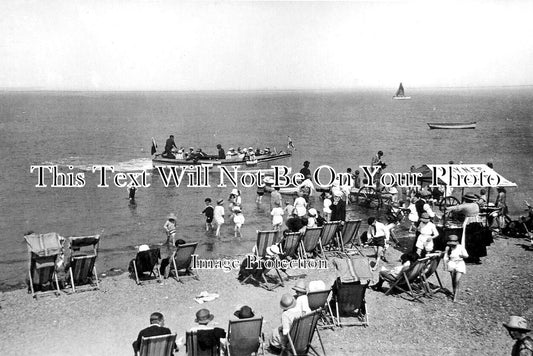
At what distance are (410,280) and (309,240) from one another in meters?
2.77

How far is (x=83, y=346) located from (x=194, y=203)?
1650 cm

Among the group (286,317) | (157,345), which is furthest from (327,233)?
(157,345)

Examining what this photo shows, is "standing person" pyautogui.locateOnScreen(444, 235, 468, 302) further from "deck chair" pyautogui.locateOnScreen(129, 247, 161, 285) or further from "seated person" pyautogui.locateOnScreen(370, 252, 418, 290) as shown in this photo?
"deck chair" pyautogui.locateOnScreen(129, 247, 161, 285)

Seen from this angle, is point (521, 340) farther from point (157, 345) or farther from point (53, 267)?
point (53, 267)

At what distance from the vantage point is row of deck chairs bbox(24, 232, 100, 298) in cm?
1060

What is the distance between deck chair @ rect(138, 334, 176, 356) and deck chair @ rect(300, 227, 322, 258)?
18.5ft

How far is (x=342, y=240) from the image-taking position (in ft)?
43.2

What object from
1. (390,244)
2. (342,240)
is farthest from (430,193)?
(342,240)

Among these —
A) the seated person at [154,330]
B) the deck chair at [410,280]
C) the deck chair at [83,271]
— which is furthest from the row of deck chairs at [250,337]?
the deck chair at [83,271]

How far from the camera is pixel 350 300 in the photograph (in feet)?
30.4

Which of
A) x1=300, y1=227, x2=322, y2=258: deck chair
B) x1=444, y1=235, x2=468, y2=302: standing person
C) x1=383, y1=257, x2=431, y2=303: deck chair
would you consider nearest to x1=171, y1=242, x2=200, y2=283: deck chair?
x1=300, y1=227, x2=322, y2=258: deck chair

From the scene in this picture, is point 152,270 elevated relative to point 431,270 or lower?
lower

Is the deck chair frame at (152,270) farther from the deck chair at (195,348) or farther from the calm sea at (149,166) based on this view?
the deck chair at (195,348)

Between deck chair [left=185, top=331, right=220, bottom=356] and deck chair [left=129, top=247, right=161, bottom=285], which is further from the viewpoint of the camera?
deck chair [left=129, top=247, right=161, bottom=285]
